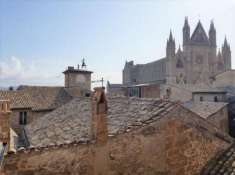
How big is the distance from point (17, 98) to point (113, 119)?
20.6 meters

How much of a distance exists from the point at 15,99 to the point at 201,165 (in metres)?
23.8

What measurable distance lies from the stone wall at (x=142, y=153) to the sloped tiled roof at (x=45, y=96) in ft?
72.1

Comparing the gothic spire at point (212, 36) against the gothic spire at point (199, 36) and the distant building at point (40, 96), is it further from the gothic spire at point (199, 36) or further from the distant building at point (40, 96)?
the distant building at point (40, 96)

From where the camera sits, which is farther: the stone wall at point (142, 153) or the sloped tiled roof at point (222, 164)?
the sloped tiled roof at point (222, 164)

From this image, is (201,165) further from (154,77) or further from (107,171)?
(154,77)

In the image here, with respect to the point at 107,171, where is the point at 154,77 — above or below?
above

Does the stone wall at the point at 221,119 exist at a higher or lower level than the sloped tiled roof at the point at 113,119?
lower

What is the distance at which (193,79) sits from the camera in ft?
260

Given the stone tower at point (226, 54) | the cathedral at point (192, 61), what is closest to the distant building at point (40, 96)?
the cathedral at point (192, 61)

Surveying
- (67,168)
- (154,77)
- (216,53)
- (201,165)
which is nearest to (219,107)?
(201,165)

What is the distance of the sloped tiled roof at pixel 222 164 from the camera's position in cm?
976

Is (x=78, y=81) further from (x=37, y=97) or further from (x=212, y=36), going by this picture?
(x=212, y=36)

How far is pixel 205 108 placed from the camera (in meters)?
27.9

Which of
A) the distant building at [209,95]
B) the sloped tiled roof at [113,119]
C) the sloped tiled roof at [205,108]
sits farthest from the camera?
the distant building at [209,95]
